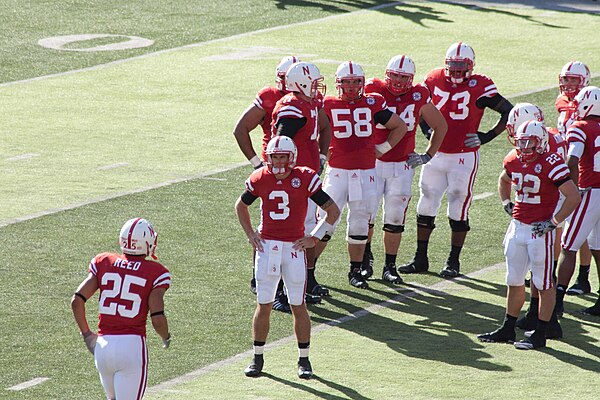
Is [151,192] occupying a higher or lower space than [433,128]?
lower

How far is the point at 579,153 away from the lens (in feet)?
34.0

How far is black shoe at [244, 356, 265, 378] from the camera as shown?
9.28m

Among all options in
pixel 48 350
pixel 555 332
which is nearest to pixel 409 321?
pixel 555 332

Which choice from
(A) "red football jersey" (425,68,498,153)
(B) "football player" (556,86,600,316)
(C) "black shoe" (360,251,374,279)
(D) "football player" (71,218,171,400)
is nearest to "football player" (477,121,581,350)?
(B) "football player" (556,86,600,316)

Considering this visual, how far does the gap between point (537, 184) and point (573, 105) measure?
173 cm

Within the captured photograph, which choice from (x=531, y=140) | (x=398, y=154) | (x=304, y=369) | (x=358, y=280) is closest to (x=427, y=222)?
(x=398, y=154)

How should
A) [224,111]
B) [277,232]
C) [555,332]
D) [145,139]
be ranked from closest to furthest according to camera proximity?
[277,232] → [555,332] → [145,139] → [224,111]

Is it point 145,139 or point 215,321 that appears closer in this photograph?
point 215,321

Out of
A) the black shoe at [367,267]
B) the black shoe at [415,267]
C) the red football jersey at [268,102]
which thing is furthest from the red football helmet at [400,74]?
the black shoe at [415,267]

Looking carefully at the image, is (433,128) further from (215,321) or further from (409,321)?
(215,321)

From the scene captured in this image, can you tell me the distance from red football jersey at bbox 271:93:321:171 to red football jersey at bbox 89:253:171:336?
313 cm

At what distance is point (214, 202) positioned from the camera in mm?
14609

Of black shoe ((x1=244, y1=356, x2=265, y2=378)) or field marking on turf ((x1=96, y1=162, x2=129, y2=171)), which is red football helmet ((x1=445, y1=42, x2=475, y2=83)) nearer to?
A: black shoe ((x1=244, y1=356, x2=265, y2=378))

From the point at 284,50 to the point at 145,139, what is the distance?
6.55 m
